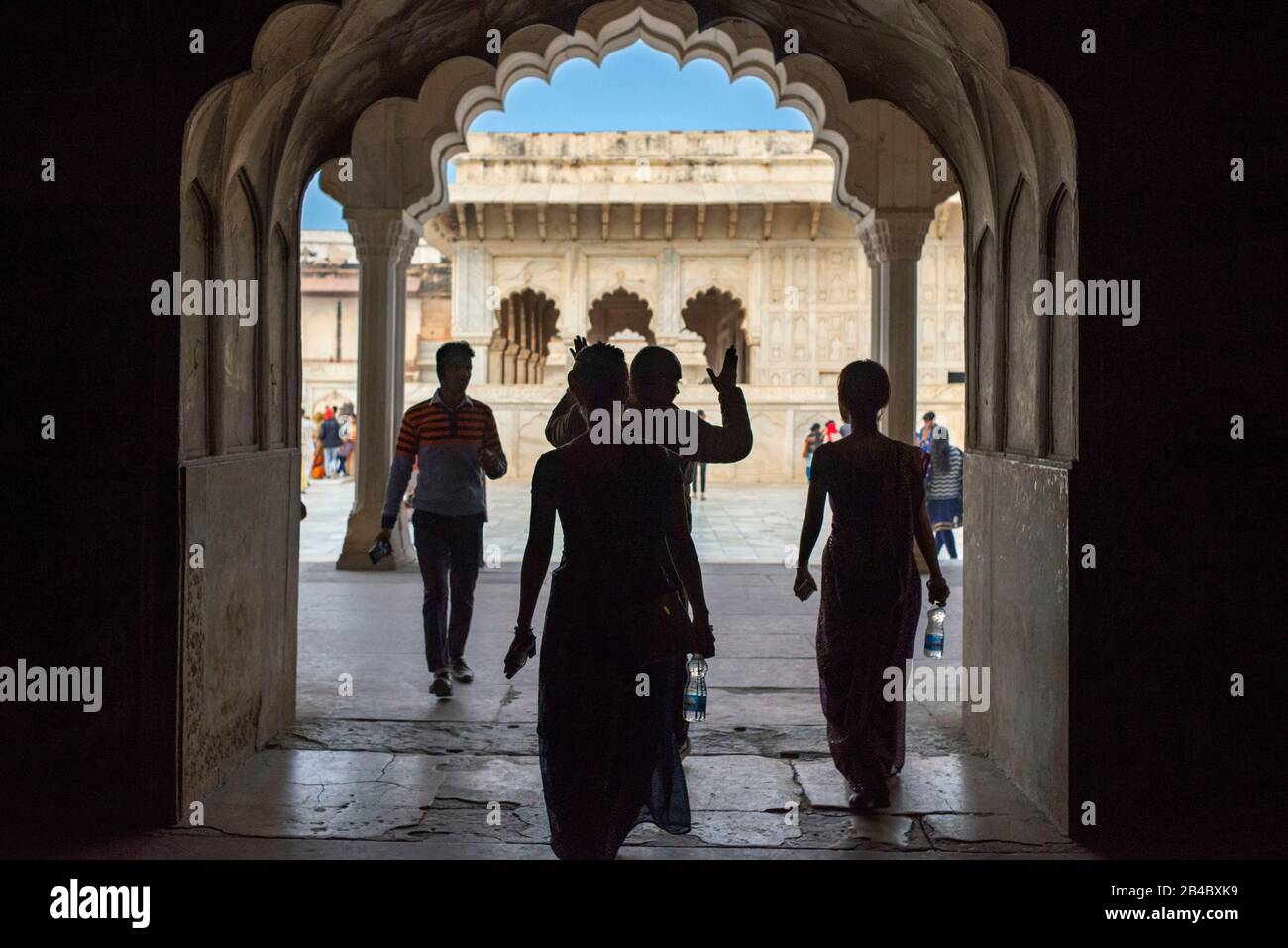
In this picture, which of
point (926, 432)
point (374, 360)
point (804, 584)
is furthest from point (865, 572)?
point (926, 432)

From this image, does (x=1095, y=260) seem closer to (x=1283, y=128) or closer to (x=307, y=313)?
(x=1283, y=128)

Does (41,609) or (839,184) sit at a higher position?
(839,184)

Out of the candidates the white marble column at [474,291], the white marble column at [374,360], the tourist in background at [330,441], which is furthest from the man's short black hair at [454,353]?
the white marble column at [474,291]

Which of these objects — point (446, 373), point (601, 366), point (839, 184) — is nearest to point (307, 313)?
point (839, 184)

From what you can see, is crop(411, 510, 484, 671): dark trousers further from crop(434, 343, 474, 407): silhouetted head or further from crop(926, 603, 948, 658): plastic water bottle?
crop(926, 603, 948, 658): plastic water bottle

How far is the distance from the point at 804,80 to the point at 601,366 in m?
5.09

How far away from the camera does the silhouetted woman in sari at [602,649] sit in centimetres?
300

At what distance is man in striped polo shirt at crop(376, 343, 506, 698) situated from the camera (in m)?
5.50

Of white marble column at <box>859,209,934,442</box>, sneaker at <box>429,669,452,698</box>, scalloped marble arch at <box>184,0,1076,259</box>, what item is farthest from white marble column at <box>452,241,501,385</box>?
sneaker at <box>429,669,452,698</box>

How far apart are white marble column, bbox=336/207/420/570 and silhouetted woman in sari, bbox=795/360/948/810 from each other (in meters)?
6.93

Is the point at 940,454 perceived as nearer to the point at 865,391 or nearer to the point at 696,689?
the point at 865,391

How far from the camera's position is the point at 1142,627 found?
3596mm

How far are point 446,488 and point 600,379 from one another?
8.12 feet

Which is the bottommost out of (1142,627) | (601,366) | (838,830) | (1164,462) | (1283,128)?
(838,830)
